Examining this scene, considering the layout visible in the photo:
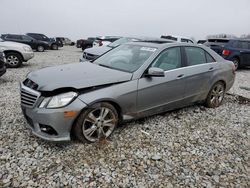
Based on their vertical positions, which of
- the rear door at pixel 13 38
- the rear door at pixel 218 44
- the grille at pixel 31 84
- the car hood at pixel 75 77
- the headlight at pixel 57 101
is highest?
the rear door at pixel 13 38

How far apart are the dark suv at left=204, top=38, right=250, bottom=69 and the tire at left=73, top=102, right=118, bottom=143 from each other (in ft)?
30.5

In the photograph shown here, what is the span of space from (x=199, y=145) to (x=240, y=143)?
0.74 metres

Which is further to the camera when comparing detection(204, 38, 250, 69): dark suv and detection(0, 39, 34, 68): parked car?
detection(204, 38, 250, 69): dark suv

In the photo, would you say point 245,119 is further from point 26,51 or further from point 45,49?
point 45,49

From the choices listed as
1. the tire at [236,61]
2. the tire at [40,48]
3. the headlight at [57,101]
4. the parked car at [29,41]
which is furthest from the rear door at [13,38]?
the headlight at [57,101]

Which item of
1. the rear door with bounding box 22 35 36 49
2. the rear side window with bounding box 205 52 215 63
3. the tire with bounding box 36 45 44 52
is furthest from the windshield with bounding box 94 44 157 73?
the tire with bounding box 36 45 44 52

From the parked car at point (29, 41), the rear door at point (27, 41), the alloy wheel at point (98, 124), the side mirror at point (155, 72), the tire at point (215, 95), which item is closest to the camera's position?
the alloy wheel at point (98, 124)

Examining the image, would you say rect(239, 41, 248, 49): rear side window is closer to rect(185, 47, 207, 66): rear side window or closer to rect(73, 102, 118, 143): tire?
rect(185, 47, 207, 66): rear side window

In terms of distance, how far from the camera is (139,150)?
3.32 metres

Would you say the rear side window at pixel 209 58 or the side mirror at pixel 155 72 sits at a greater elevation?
the rear side window at pixel 209 58

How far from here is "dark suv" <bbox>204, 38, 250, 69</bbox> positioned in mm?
10945

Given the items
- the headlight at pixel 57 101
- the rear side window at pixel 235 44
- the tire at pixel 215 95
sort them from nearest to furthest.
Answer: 1. the headlight at pixel 57 101
2. the tire at pixel 215 95
3. the rear side window at pixel 235 44

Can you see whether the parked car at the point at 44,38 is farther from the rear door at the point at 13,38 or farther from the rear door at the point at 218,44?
the rear door at the point at 218,44

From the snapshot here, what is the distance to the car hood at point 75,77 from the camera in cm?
309
